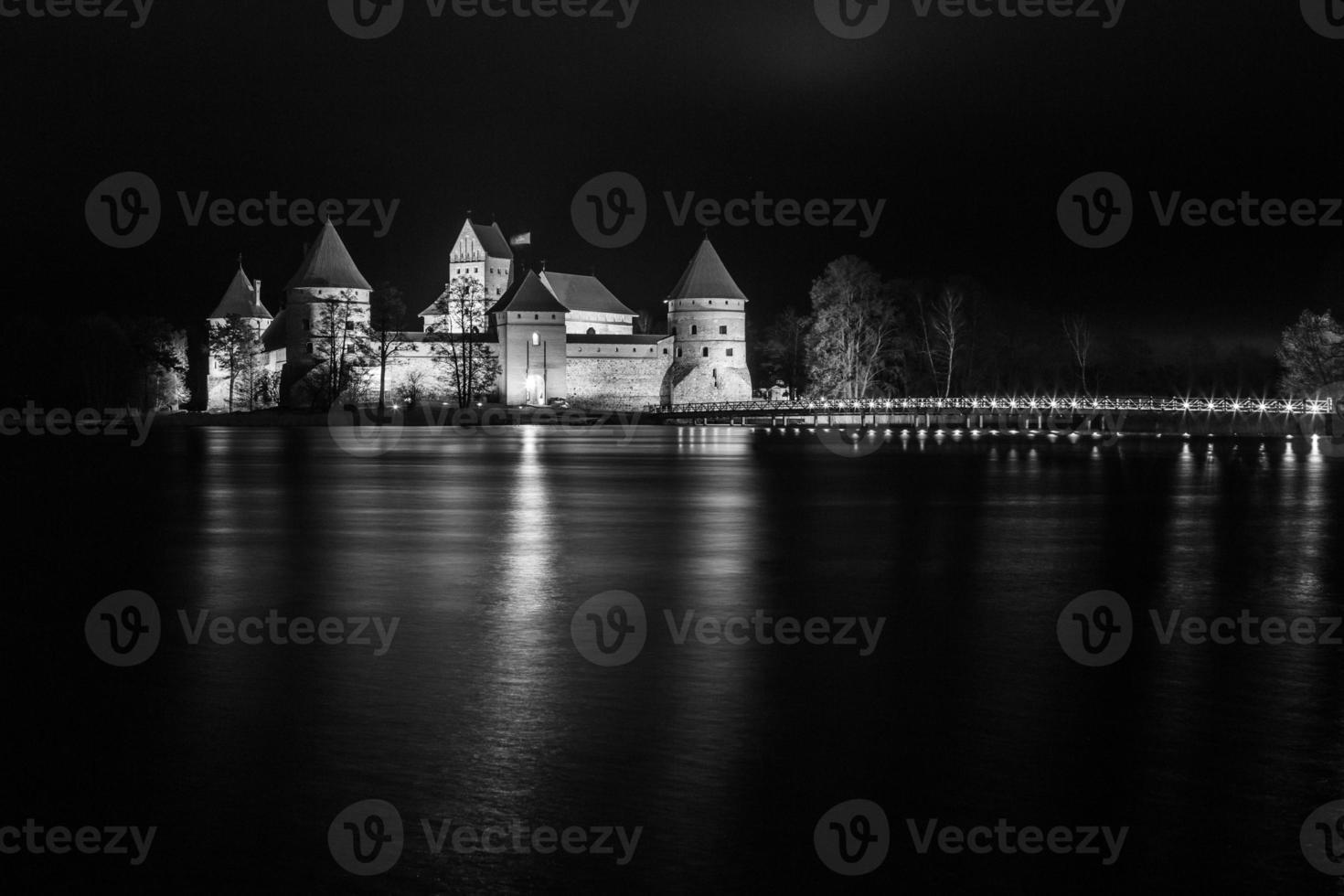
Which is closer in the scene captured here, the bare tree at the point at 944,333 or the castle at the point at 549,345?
the bare tree at the point at 944,333

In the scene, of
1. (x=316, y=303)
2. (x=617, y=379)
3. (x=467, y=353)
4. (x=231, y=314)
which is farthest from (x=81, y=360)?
(x=617, y=379)

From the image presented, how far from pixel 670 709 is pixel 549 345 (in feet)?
221

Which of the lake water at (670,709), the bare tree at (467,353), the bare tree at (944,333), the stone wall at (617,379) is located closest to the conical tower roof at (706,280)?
the stone wall at (617,379)

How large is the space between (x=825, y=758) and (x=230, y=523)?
13.9 meters

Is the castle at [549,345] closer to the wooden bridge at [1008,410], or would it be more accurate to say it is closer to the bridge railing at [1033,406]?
the wooden bridge at [1008,410]

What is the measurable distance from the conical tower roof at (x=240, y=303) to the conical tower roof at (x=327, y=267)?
33.2 feet

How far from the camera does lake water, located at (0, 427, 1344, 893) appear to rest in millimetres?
5785

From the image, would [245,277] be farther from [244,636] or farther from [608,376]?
[244,636]

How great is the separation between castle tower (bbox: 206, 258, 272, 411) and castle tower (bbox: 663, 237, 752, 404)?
24.2 meters

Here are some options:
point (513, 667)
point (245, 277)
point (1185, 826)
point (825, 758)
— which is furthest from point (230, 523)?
point (245, 277)

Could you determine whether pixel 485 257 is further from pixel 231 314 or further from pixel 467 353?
pixel 467 353

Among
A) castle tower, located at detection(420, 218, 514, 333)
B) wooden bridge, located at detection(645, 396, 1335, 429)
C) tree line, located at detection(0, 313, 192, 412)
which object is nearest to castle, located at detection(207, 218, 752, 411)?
tree line, located at detection(0, 313, 192, 412)

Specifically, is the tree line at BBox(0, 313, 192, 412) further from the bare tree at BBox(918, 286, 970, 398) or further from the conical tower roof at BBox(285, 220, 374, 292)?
the bare tree at BBox(918, 286, 970, 398)

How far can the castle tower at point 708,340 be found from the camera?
76.8 metres
